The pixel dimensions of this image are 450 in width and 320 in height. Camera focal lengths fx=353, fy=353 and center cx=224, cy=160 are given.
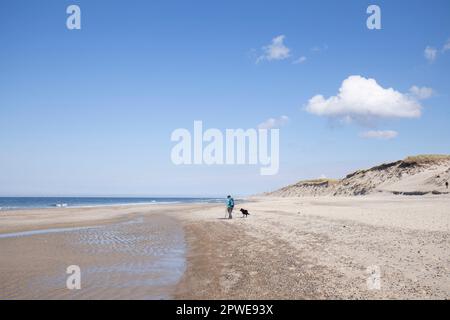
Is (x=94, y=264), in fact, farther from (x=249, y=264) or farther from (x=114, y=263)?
(x=249, y=264)

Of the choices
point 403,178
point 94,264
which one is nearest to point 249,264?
point 94,264

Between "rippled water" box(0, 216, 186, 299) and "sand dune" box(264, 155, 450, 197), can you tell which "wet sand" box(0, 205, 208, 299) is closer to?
"rippled water" box(0, 216, 186, 299)

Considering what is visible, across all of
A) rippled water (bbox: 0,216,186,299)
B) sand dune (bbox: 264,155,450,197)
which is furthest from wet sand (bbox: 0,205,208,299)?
sand dune (bbox: 264,155,450,197)

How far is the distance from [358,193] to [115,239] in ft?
229

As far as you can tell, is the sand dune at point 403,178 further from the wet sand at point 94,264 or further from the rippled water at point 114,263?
the wet sand at point 94,264

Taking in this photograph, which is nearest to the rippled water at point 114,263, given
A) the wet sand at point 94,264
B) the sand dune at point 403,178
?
the wet sand at point 94,264

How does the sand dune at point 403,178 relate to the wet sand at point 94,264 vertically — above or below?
above

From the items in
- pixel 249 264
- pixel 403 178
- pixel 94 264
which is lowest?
pixel 94 264

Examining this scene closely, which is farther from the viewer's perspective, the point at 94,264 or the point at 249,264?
the point at 94,264
